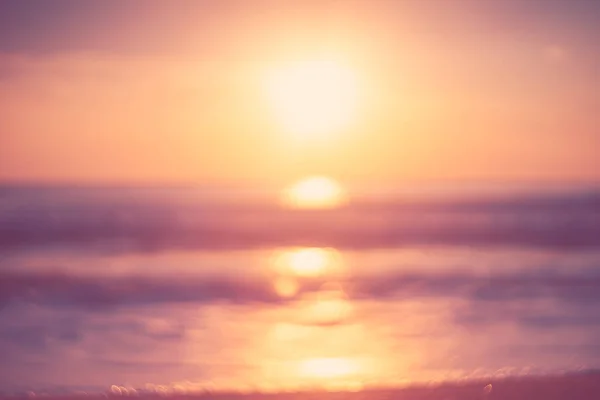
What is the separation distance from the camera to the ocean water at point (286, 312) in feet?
15.9

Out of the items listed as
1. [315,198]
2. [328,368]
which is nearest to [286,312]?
[328,368]

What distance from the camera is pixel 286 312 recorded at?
7223 mm

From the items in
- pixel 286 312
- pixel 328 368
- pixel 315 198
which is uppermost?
pixel 315 198

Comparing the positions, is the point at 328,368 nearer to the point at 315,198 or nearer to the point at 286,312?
the point at 286,312

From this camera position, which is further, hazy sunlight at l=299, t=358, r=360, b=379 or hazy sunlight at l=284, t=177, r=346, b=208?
hazy sunlight at l=284, t=177, r=346, b=208

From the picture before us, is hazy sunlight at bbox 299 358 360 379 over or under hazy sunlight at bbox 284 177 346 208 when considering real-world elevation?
under

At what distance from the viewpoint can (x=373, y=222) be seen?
2311 cm

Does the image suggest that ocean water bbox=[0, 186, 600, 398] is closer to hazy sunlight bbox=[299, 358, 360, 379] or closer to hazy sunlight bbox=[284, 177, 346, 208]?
hazy sunlight bbox=[299, 358, 360, 379]

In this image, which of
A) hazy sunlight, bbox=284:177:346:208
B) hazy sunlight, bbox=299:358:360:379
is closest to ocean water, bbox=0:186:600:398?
hazy sunlight, bbox=299:358:360:379

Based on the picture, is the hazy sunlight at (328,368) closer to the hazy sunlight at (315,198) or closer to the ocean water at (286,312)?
the ocean water at (286,312)

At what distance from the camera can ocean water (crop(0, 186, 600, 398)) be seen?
4848mm

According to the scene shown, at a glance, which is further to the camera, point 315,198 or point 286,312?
point 315,198

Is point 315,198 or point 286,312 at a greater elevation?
point 315,198

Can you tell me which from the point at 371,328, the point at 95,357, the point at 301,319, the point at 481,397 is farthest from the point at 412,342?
the point at 95,357
